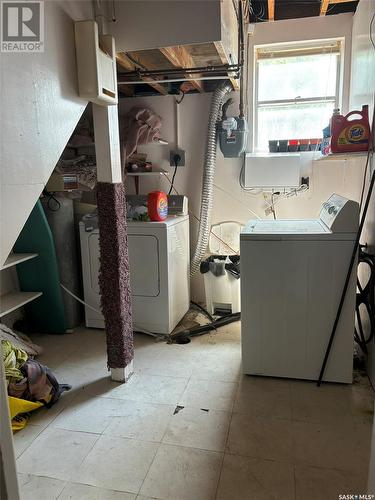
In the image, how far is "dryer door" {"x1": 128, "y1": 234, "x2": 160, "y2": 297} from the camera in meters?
2.95

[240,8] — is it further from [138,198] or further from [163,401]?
[163,401]

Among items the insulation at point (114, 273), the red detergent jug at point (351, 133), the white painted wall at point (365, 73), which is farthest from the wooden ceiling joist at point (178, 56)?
the white painted wall at point (365, 73)

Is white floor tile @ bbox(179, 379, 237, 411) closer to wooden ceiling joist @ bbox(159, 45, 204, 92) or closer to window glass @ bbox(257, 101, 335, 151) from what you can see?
Answer: wooden ceiling joist @ bbox(159, 45, 204, 92)

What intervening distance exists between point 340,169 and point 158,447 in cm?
265

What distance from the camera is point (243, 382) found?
2373mm

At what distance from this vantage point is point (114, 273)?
7.45ft

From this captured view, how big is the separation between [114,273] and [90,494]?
3.78ft

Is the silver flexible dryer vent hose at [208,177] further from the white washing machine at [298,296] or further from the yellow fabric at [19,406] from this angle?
the yellow fabric at [19,406]

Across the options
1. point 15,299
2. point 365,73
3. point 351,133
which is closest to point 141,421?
point 15,299

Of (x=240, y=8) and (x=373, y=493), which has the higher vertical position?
(x=240, y=8)

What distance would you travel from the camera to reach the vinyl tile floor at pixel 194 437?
1577mm

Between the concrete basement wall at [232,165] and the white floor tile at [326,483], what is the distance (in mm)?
2123

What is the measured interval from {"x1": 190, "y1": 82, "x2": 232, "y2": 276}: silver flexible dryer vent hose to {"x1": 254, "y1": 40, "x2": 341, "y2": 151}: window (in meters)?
0.41

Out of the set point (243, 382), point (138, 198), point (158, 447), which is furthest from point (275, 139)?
point (158, 447)
